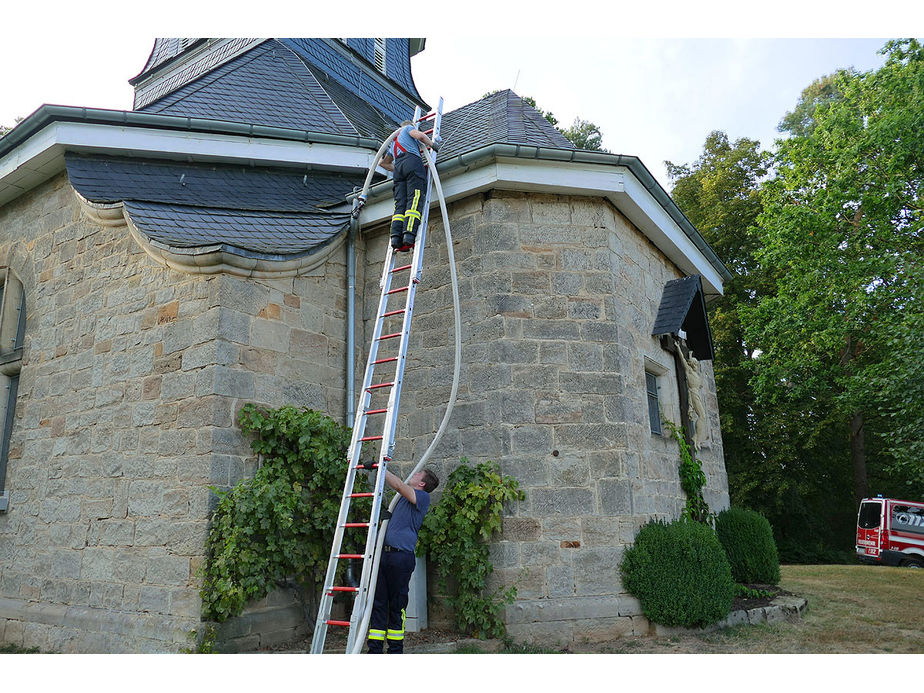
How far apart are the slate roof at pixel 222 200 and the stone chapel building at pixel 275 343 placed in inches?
1.3

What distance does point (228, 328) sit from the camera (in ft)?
19.9

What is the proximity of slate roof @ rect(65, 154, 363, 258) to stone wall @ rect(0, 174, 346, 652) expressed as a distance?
0.32 metres

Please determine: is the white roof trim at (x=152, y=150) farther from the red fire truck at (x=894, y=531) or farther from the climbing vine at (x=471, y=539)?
the red fire truck at (x=894, y=531)

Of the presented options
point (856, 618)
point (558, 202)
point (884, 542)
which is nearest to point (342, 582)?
point (558, 202)

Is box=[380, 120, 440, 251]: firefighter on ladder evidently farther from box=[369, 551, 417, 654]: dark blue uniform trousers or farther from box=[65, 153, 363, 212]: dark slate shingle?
box=[369, 551, 417, 654]: dark blue uniform trousers

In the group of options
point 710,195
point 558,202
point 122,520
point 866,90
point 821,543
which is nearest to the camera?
point 122,520

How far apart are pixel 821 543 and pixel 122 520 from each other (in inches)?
800

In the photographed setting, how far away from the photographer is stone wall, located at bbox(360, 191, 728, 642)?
20.0ft

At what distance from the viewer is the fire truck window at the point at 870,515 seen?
1798 centimetres

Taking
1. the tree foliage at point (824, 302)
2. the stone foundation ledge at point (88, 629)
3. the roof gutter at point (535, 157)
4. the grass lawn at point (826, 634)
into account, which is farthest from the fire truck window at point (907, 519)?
the stone foundation ledge at point (88, 629)

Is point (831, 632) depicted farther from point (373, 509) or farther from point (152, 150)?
point (152, 150)

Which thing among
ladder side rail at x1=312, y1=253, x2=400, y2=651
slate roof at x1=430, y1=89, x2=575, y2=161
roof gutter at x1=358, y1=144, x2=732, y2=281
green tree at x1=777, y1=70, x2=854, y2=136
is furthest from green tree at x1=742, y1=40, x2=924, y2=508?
ladder side rail at x1=312, y1=253, x2=400, y2=651

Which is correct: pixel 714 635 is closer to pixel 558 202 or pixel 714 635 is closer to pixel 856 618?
pixel 856 618

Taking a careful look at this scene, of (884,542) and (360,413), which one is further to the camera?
(884,542)
